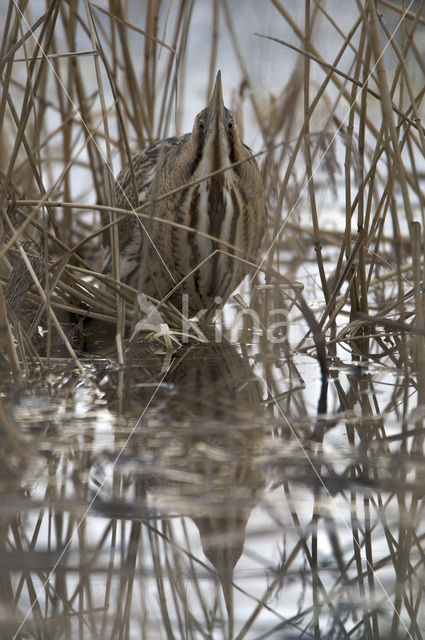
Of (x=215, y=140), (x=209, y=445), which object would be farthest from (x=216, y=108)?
(x=209, y=445)

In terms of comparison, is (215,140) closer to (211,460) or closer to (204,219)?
(204,219)

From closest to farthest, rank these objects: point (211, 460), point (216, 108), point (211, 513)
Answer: point (211, 513) → point (211, 460) → point (216, 108)

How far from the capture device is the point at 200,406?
130 centimetres

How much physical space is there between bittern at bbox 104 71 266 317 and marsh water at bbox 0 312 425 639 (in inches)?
26.5

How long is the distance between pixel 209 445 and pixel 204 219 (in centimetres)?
99

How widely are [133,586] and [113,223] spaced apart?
3.19 ft

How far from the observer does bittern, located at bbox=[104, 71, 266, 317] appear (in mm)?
1897

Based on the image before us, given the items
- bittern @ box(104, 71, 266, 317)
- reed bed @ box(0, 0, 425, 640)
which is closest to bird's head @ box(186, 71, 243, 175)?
bittern @ box(104, 71, 266, 317)

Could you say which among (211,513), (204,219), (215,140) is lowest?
(211,513)

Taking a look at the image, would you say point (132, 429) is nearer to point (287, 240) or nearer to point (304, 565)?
point (304, 565)

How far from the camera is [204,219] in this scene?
6.54 feet

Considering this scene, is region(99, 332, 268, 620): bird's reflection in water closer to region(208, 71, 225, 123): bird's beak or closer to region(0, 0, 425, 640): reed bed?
region(0, 0, 425, 640): reed bed

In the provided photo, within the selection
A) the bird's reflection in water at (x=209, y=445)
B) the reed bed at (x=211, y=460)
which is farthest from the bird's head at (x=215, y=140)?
the bird's reflection in water at (x=209, y=445)

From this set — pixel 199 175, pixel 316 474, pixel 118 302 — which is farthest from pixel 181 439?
pixel 199 175
